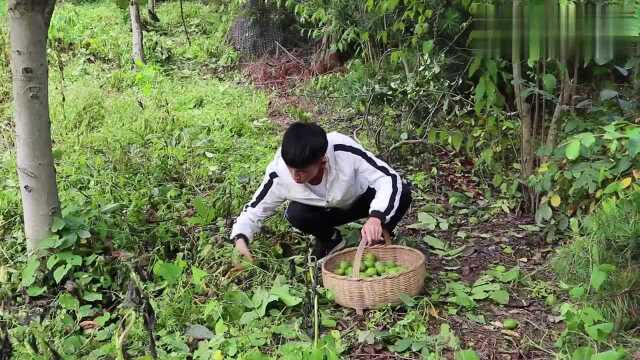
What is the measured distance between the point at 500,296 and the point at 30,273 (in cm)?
209

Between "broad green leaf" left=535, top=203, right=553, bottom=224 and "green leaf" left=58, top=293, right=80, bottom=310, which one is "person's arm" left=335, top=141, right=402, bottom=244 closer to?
"broad green leaf" left=535, top=203, right=553, bottom=224

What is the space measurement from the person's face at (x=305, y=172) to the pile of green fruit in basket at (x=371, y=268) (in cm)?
44

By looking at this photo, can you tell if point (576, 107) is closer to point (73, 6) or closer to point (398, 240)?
point (398, 240)

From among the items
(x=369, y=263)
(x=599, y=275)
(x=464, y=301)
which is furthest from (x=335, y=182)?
(x=599, y=275)

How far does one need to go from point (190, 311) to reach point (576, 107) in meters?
2.30

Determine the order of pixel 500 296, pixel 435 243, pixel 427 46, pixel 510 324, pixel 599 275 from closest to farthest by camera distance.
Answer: pixel 599 275
pixel 510 324
pixel 500 296
pixel 435 243
pixel 427 46

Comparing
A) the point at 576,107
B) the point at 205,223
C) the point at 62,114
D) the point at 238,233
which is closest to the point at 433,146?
the point at 576,107

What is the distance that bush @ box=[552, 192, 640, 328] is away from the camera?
103 inches

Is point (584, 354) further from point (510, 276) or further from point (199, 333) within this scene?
point (199, 333)

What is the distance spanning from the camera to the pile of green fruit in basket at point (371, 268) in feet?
9.39

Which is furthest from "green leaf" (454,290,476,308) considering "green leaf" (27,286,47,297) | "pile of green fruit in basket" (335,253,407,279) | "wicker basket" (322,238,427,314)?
"green leaf" (27,286,47,297)

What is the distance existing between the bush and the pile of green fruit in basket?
2.57 ft

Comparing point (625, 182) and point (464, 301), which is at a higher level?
point (625, 182)

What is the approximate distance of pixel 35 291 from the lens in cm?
292
